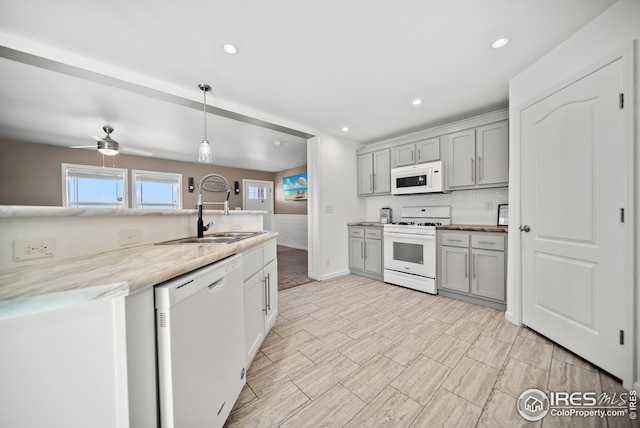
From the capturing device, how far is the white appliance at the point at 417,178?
3.05m

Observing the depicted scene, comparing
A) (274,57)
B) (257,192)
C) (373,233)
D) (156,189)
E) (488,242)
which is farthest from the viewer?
(257,192)

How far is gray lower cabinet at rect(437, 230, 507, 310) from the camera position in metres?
2.44

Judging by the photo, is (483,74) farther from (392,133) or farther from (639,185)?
(392,133)

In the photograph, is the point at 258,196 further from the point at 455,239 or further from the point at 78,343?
the point at 78,343

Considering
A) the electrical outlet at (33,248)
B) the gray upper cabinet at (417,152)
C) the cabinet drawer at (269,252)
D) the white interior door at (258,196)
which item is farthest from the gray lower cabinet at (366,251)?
the white interior door at (258,196)

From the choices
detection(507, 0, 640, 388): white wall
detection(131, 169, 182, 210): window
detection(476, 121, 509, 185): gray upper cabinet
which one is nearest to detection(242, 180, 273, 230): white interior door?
detection(131, 169, 182, 210): window

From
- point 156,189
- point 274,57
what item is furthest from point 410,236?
point 156,189

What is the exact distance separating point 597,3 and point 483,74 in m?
0.74

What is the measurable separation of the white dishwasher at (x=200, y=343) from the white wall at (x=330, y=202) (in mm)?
→ 2386

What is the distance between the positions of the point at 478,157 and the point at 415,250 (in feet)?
4.52

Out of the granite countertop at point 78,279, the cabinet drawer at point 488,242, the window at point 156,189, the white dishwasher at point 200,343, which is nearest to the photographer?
the granite countertop at point 78,279

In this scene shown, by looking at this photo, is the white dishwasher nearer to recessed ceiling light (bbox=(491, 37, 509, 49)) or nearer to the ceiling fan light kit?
recessed ceiling light (bbox=(491, 37, 509, 49))

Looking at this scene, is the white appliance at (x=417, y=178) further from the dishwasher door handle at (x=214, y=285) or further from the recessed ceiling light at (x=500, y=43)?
the dishwasher door handle at (x=214, y=285)

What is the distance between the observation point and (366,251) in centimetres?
372
